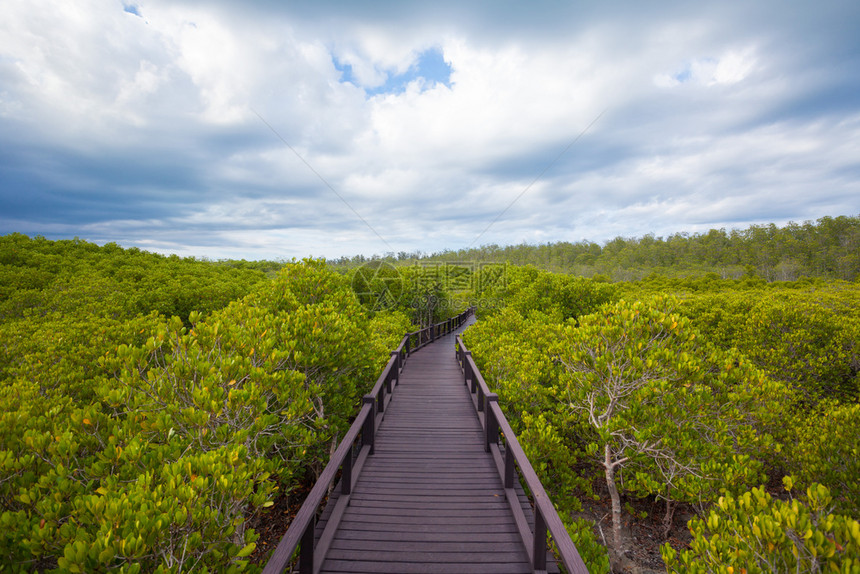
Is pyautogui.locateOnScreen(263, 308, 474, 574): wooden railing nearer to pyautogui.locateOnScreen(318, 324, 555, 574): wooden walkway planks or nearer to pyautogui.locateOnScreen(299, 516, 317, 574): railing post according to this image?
pyautogui.locateOnScreen(299, 516, 317, 574): railing post

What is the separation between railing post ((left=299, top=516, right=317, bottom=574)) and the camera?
2.89 metres

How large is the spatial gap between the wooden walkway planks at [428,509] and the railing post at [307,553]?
1.18 feet

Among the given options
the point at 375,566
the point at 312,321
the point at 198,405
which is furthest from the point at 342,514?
the point at 312,321

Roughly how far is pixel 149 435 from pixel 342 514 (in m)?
2.32

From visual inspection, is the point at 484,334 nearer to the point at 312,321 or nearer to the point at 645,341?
the point at 645,341

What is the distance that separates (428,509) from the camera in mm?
4203

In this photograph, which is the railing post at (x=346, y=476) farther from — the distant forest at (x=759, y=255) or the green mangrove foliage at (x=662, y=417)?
the distant forest at (x=759, y=255)

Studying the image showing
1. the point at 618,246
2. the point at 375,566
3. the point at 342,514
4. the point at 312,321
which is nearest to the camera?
the point at 375,566

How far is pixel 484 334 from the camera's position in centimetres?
1195

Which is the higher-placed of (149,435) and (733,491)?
(149,435)
